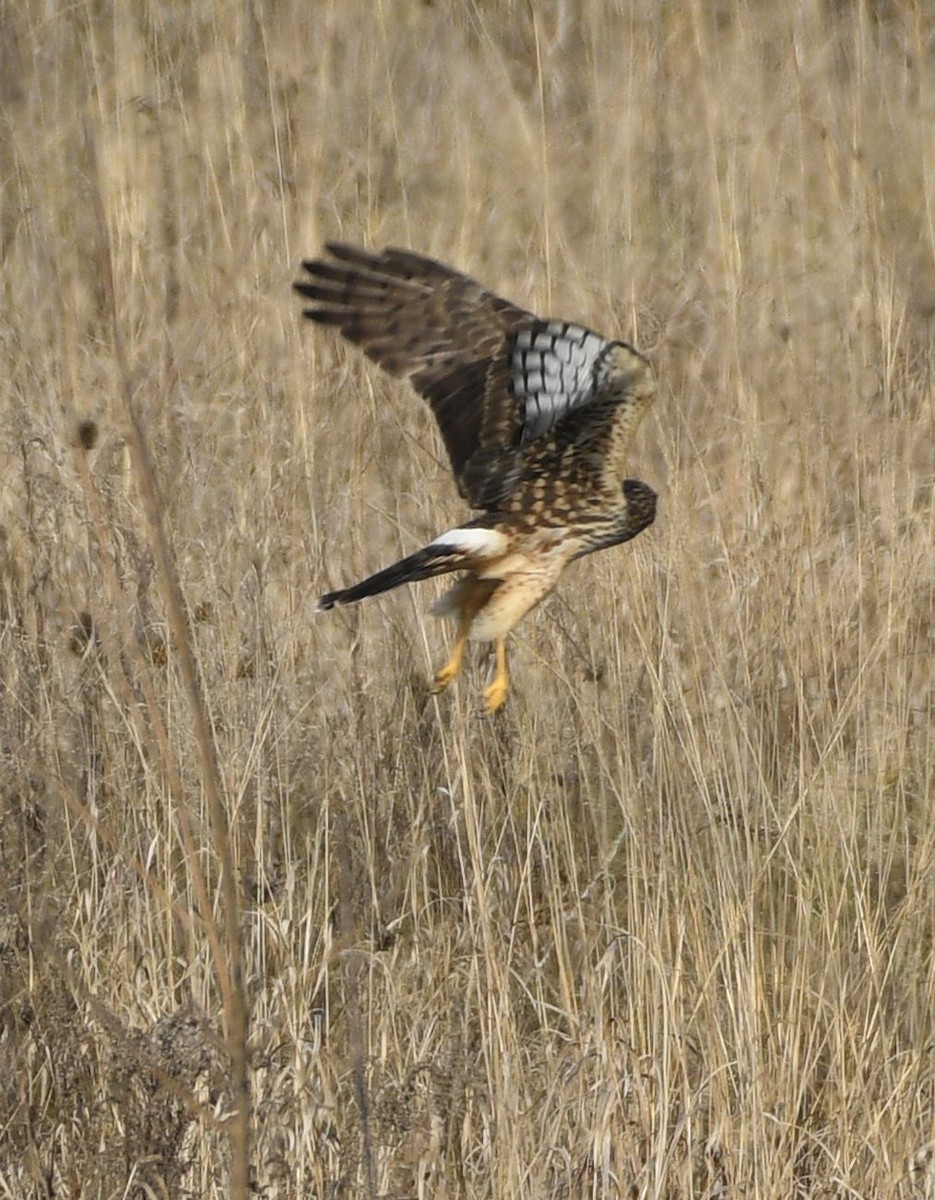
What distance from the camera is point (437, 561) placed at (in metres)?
2.57

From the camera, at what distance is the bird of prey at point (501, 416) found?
2666mm

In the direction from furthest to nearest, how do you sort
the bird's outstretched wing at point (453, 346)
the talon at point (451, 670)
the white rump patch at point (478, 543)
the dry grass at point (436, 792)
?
the bird's outstretched wing at point (453, 346) < the white rump patch at point (478, 543) < the talon at point (451, 670) < the dry grass at point (436, 792)

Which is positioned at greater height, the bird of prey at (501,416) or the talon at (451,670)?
the bird of prey at (501,416)

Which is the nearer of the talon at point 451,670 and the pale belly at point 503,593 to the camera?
the talon at point 451,670

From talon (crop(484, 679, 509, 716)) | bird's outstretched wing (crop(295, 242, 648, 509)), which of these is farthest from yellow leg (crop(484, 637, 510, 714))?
bird's outstretched wing (crop(295, 242, 648, 509))

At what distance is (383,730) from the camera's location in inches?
118

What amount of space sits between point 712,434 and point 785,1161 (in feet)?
6.71

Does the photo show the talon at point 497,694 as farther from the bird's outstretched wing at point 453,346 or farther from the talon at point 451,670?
the bird's outstretched wing at point 453,346

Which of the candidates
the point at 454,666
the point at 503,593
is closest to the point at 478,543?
the point at 503,593

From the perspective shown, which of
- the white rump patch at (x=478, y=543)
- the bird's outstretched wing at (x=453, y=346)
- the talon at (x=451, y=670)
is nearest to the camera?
the talon at (x=451, y=670)

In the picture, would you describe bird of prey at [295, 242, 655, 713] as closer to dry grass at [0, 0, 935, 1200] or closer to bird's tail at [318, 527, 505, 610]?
bird's tail at [318, 527, 505, 610]

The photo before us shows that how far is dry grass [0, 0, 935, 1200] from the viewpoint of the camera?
238 centimetres

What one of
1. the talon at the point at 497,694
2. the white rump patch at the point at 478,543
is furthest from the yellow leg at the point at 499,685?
the white rump patch at the point at 478,543

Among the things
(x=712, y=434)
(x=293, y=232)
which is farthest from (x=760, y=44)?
(x=293, y=232)
